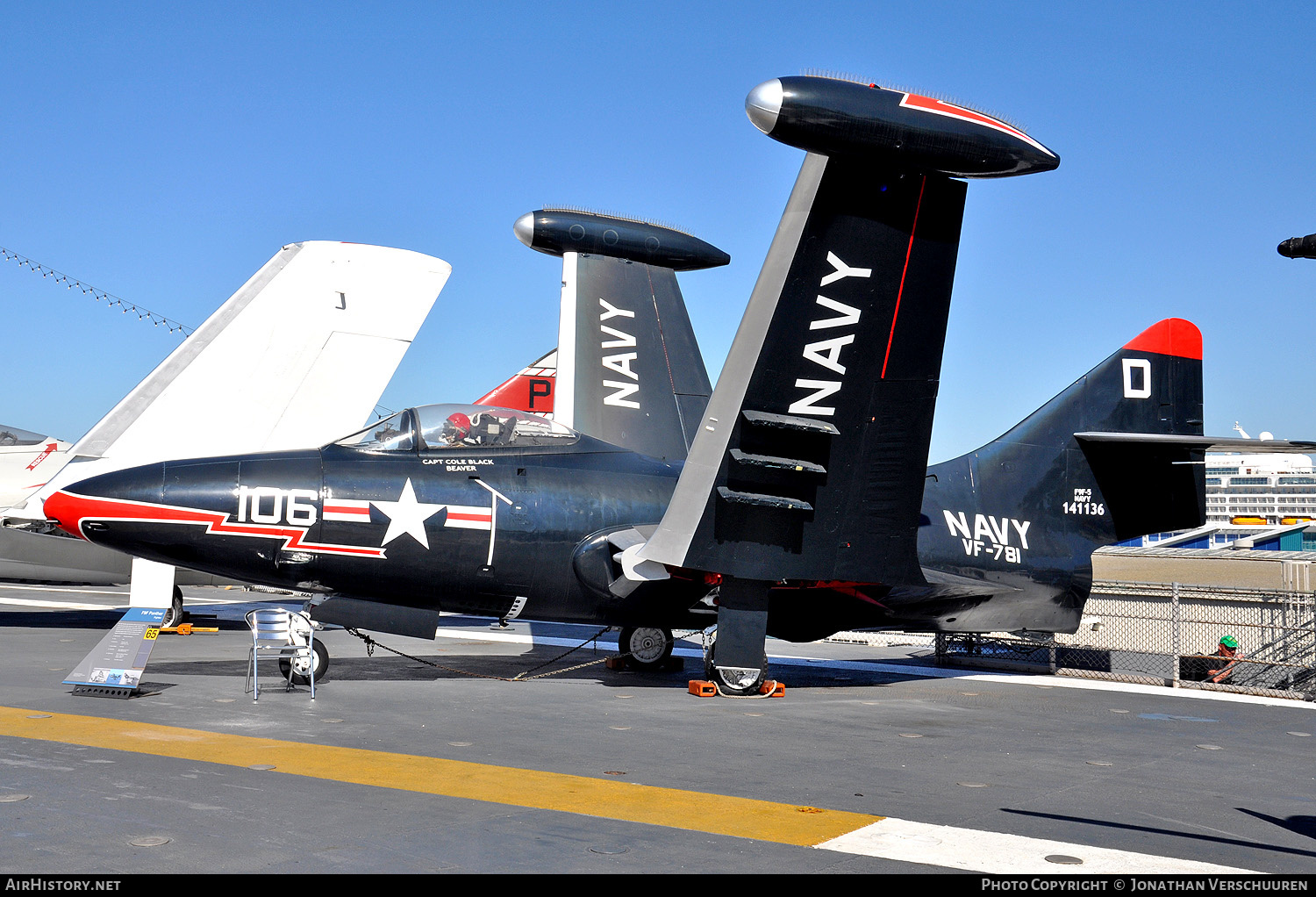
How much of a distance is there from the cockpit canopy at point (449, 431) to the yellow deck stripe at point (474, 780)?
4247mm

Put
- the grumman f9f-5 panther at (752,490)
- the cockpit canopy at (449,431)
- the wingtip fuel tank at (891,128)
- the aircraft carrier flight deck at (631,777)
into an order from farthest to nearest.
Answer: the cockpit canopy at (449,431) → the grumman f9f-5 panther at (752,490) → the wingtip fuel tank at (891,128) → the aircraft carrier flight deck at (631,777)

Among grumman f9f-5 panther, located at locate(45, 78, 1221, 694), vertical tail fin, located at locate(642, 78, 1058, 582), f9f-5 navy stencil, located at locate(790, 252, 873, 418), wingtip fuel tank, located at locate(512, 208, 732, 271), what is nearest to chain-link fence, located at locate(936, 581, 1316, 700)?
grumman f9f-5 panther, located at locate(45, 78, 1221, 694)

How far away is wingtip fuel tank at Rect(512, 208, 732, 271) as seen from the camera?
17797 mm

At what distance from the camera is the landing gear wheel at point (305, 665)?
1145 cm

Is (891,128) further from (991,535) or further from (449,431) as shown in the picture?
(991,535)

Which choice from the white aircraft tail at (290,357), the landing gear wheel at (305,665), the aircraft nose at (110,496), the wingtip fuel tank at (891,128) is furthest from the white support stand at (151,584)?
Answer: the wingtip fuel tank at (891,128)

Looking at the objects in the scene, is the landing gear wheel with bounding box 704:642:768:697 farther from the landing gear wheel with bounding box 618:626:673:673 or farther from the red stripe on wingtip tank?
the red stripe on wingtip tank

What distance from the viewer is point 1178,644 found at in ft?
52.9

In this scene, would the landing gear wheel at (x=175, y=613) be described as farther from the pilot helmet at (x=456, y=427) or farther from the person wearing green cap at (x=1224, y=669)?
the person wearing green cap at (x=1224, y=669)

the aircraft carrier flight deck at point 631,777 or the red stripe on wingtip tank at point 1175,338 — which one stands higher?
the red stripe on wingtip tank at point 1175,338

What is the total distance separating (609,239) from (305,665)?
9463 mm

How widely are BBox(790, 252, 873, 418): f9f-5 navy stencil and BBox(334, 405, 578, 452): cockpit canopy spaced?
3.63m

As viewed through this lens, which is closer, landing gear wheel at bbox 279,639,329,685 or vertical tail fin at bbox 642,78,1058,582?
vertical tail fin at bbox 642,78,1058,582

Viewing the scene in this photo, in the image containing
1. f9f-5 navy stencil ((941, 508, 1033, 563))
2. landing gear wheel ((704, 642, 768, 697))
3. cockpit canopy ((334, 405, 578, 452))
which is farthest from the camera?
f9f-5 navy stencil ((941, 508, 1033, 563))
